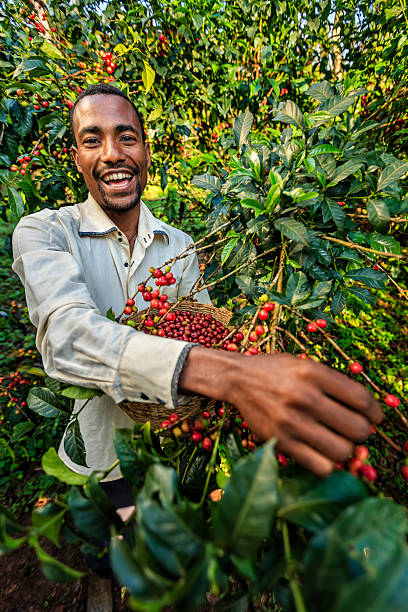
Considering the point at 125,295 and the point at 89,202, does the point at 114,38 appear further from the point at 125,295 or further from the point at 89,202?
the point at 125,295

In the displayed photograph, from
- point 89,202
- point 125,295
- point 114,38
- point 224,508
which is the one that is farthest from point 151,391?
point 114,38

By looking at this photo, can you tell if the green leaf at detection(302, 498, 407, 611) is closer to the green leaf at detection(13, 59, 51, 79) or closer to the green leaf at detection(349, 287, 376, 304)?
the green leaf at detection(349, 287, 376, 304)

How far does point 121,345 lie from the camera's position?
0.82 metres

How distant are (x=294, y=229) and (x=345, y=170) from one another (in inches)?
13.8

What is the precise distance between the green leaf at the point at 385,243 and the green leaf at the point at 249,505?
0.97 meters

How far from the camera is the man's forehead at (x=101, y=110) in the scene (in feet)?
5.29

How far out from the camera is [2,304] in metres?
4.32

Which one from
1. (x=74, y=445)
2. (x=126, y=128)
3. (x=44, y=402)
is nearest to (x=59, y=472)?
(x=74, y=445)

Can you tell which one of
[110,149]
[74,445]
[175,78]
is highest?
[175,78]

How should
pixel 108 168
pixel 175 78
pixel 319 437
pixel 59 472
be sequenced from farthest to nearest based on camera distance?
pixel 175 78, pixel 108 168, pixel 59 472, pixel 319 437

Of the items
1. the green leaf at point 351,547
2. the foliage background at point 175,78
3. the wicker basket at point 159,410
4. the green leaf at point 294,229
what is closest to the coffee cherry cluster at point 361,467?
the green leaf at point 351,547

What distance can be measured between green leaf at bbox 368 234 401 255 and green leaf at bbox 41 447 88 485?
4.08 feet

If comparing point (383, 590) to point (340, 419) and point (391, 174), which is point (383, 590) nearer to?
point (340, 419)

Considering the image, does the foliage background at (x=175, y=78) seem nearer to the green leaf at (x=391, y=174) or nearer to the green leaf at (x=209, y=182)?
the green leaf at (x=209, y=182)
